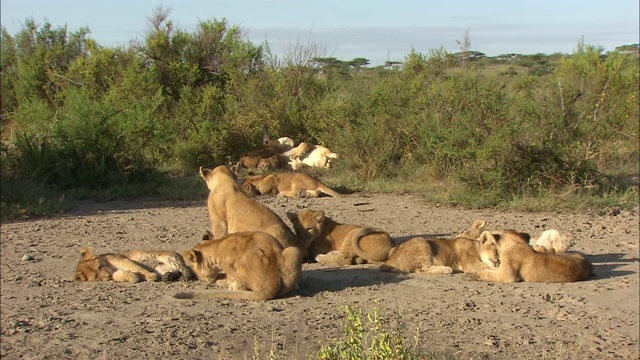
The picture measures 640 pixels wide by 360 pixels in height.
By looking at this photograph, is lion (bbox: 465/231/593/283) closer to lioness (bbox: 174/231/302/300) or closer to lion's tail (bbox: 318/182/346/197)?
lioness (bbox: 174/231/302/300)

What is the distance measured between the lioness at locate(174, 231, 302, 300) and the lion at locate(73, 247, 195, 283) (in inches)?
35.5

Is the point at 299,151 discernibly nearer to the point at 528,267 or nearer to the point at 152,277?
the point at 152,277

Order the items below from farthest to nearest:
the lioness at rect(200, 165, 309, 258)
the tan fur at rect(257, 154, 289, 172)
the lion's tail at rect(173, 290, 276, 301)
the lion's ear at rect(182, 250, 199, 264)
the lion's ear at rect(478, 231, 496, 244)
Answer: the tan fur at rect(257, 154, 289, 172) < the lioness at rect(200, 165, 309, 258) < the lion's ear at rect(478, 231, 496, 244) < the lion's ear at rect(182, 250, 199, 264) < the lion's tail at rect(173, 290, 276, 301)

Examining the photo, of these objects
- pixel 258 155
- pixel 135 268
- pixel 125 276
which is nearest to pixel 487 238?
pixel 135 268

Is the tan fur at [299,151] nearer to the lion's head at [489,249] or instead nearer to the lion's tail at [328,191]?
the lion's tail at [328,191]

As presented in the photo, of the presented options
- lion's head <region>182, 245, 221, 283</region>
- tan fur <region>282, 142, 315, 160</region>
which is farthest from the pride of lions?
tan fur <region>282, 142, 315, 160</region>

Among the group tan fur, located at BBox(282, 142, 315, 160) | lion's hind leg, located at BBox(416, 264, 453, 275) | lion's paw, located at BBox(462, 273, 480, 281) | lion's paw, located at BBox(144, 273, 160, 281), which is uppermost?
tan fur, located at BBox(282, 142, 315, 160)

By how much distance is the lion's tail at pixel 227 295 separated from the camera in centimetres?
746

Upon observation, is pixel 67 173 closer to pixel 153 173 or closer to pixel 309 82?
pixel 153 173

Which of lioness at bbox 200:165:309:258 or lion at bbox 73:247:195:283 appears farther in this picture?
lioness at bbox 200:165:309:258

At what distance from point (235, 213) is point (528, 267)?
344 cm

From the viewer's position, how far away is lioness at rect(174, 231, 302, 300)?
24.5ft

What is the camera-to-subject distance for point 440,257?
8.93 meters

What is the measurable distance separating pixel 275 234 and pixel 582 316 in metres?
3.43
